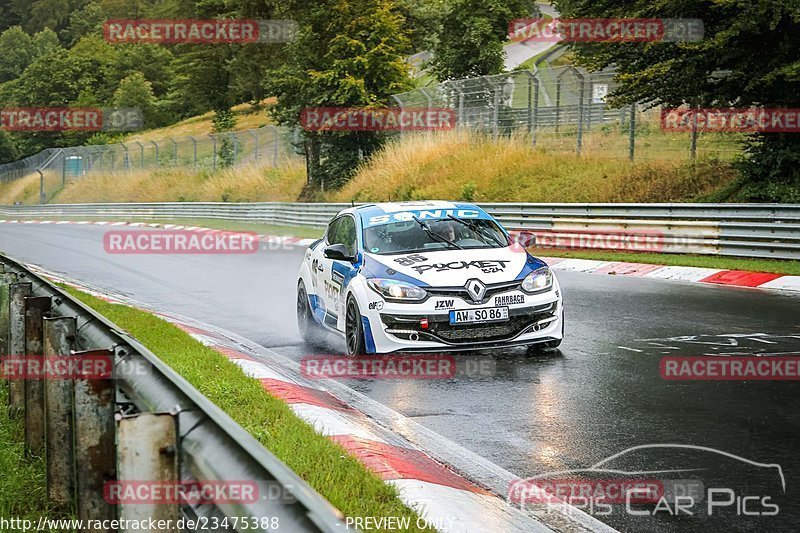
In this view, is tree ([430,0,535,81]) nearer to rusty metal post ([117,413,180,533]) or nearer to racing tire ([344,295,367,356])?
racing tire ([344,295,367,356])

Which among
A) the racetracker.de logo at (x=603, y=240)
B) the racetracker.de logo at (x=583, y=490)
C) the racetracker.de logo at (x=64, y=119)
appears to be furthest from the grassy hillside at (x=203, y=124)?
the racetracker.de logo at (x=583, y=490)

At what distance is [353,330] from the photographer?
400 inches

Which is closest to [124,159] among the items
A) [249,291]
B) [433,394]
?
[249,291]

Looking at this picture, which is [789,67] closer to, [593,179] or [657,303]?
[657,303]

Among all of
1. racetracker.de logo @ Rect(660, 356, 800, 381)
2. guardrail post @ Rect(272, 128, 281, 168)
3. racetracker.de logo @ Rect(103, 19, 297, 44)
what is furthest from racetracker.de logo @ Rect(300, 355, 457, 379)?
guardrail post @ Rect(272, 128, 281, 168)

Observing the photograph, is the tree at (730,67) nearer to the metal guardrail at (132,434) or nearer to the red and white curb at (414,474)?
the red and white curb at (414,474)

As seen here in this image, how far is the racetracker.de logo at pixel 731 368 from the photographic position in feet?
28.7

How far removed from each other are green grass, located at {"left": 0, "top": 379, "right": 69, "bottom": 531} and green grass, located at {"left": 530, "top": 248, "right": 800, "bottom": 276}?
13.4 meters

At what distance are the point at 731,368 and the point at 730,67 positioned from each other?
11843 mm

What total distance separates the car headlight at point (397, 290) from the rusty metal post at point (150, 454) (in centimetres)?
681

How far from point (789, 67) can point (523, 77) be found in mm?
11915

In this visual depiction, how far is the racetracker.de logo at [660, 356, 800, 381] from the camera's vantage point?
874 centimetres

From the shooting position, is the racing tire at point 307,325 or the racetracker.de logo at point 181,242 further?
the racetracker.de logo at point 181,242

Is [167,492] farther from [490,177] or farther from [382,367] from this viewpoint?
[490,177]
